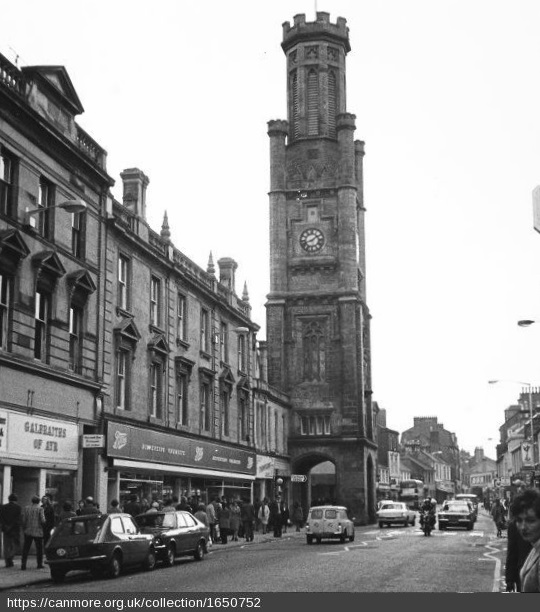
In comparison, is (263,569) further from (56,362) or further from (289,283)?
(289,283)

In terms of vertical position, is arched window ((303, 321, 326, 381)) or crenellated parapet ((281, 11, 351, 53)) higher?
crenellated parapet ((281, 11, 351, 53))

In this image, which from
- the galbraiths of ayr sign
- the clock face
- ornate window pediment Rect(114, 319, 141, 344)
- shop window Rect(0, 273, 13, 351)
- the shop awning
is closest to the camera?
shop window Rect(0, 273, 13, 351)

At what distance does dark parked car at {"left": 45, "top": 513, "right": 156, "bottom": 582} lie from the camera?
1939cm

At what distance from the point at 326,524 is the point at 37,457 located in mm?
13502

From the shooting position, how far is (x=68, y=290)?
28891mm

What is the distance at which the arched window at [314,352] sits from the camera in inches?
2726

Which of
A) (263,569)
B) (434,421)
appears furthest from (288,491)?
(434,421)

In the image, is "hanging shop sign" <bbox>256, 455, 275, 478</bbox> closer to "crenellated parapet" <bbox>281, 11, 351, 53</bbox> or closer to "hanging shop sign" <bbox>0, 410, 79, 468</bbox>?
"hanging shop sign" <bbox>0, 410, 79, 468</bbox>

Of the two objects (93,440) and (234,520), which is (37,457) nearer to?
(93,440)

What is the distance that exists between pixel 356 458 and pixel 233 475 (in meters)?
20.2

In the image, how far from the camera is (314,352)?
229 feet

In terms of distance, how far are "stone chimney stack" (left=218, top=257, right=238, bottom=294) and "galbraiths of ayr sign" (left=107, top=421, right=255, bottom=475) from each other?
939cm

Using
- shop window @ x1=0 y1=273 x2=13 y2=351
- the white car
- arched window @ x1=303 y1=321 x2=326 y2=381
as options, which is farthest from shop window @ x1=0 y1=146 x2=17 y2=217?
arched window @ x1=303 y1=321 x2=326 y2=381

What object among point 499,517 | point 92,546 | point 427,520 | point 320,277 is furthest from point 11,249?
point 320,277
